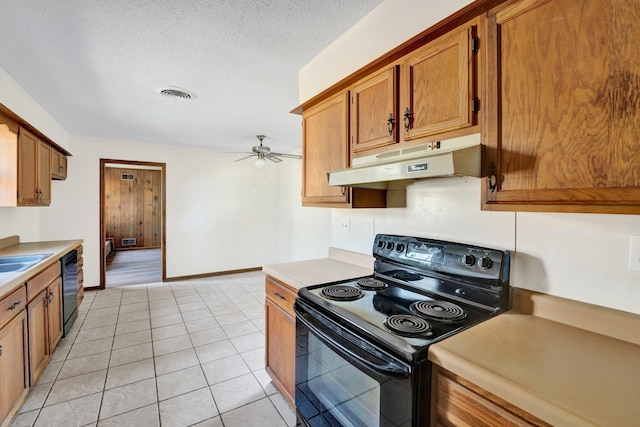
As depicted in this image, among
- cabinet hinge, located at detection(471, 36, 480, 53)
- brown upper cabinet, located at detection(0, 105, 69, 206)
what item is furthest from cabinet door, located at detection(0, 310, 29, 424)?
cabinet hinge, located at detection(471, 36, 480, 53)

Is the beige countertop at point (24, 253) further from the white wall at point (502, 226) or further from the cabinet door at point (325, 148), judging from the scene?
the white wall at point (502, 226)

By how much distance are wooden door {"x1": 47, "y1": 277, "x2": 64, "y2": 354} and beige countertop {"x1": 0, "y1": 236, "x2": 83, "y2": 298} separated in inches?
8.7

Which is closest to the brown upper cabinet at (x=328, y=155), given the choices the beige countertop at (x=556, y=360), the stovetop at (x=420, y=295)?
the stovetop at (x=420, y=295)

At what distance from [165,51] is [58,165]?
2.87 metres

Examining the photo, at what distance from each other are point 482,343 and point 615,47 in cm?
93

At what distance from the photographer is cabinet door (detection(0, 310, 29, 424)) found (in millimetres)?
1617

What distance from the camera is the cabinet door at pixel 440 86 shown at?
1.13 metres

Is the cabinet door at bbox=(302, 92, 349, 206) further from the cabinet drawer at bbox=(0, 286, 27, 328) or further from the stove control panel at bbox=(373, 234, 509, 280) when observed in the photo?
the cabinet drawer at bbox=(0, 286, 27, 328)

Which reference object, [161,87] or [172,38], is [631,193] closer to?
[172,38]

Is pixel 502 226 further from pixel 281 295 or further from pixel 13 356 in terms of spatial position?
pixel 13 356

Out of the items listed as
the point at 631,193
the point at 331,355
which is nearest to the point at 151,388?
the point at 331,355

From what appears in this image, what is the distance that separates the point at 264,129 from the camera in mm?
3875

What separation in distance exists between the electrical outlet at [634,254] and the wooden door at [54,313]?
11.4ft

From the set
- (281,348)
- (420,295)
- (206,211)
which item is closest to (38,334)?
(281,348)
